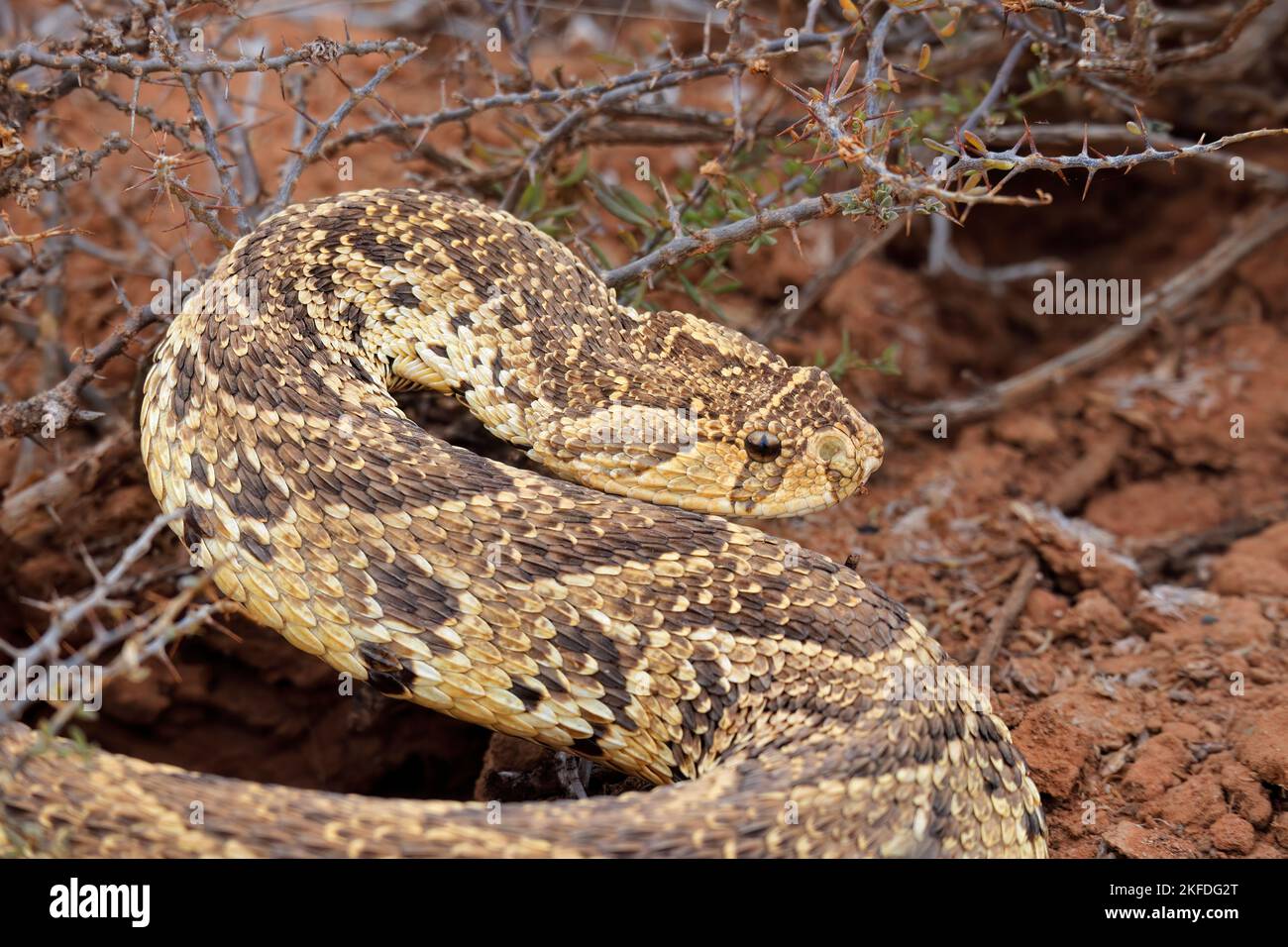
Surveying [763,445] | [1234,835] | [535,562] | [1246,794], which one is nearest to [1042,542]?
[1246,794]

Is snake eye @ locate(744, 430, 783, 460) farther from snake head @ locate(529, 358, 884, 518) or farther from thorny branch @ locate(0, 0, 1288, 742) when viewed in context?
thorny branch @ locate(0, 0, 1288, 742)

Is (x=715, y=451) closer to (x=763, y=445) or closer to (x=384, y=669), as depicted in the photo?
(x=763, y=445)

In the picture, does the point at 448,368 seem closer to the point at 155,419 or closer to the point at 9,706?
the point at 155,419

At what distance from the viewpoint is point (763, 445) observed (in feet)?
14.8

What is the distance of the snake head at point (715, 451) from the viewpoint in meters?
4.52

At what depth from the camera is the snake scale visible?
3.49m

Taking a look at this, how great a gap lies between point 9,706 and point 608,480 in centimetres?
206

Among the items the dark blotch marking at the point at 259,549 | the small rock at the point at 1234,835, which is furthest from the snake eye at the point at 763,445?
the small rock at the point at 1234,835

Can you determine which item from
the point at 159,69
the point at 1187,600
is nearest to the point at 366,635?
the point at 159,69

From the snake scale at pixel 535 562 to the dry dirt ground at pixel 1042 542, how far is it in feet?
2.05

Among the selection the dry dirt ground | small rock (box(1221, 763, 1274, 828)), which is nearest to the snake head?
the dry dirt ground

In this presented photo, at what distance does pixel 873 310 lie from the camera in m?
7.79

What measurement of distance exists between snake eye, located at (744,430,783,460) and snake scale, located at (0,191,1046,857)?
0.04 feet

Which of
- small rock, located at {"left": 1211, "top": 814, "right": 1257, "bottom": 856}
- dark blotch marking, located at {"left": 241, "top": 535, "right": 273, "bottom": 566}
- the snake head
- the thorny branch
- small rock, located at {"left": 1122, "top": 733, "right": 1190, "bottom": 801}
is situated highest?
the thorny branch
